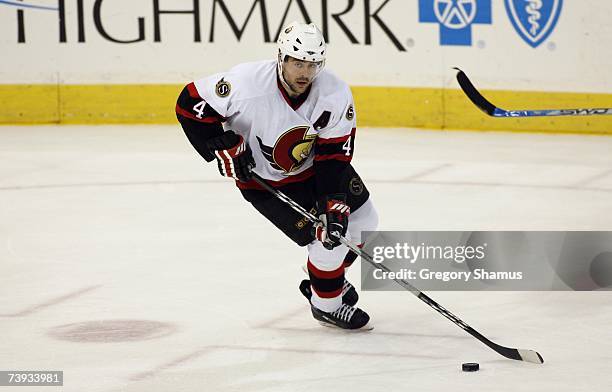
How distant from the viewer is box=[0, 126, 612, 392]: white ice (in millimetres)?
3791

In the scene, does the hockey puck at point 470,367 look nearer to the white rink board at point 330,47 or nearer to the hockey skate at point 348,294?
the hockey skate at point 348,294

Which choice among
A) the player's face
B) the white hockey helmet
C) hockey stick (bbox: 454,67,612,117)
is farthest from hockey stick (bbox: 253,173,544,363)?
hockey stick (bbox: 454,67,612,117)

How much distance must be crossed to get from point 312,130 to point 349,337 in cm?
69

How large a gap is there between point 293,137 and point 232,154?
206mm

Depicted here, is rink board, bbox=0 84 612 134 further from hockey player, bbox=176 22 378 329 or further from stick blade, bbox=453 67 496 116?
hockey player, bbox=176 22 378 329

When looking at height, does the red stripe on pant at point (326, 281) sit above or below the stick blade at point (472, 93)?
below

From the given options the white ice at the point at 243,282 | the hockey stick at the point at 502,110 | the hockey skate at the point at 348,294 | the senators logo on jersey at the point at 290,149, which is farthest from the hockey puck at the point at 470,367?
the hockey stick at the point at 502,110

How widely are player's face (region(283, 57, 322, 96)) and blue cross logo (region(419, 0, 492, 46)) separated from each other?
472cm

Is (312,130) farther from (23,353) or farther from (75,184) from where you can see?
(75,184)

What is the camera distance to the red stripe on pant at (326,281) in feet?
13.9

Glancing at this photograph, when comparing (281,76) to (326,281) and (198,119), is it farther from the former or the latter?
(326,281)

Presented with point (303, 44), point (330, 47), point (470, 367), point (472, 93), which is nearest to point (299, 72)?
point (303, 44)

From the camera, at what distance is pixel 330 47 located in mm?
8859

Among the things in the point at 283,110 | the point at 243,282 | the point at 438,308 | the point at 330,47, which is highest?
the point at 283,110
